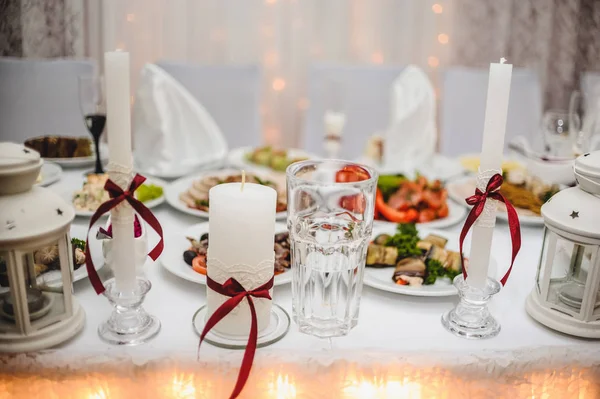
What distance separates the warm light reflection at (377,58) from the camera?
296 cm

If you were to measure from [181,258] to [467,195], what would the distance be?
760mm

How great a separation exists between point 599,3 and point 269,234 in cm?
286

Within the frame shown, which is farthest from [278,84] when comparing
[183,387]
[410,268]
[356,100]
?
[183,387]

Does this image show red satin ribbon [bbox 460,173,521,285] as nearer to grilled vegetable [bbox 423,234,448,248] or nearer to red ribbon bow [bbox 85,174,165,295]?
grilled vegetable [bbox 423,234,448,248]

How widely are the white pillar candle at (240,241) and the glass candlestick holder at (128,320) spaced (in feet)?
0.32

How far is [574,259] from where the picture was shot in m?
0.79

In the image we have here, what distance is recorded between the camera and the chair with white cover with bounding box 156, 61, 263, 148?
2203 mm

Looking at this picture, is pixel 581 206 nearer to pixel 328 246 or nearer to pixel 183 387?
pixel 328 246

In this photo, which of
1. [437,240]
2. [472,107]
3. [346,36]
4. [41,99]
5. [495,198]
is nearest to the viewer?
[495,198]

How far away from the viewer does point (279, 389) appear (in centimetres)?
73

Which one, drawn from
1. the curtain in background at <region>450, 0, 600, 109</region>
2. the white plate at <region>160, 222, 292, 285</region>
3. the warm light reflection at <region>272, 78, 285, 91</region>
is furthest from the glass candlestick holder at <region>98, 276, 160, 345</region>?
the curtain in background at <region>450, 0, 600, 109</region>

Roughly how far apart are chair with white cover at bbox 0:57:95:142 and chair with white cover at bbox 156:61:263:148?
1.17 feet

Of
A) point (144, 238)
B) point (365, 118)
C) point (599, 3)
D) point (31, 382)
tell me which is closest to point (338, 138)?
point (365, 118)

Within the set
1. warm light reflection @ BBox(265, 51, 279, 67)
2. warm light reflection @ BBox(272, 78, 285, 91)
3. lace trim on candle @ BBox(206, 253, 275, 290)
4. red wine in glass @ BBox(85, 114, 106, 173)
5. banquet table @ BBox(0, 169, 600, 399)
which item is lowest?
banquet table @ BBox(0, 169, 600, 399)
